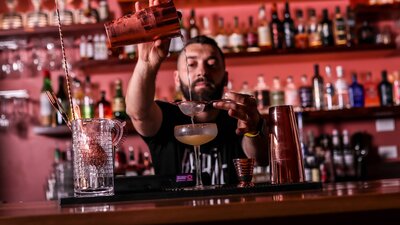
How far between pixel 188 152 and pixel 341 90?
1.52 metres

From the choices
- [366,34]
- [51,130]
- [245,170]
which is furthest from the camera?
[366,34]

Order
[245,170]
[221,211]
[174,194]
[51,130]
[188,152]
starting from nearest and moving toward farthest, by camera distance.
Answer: [221,211] < [174,194] < [245,170] < [188,152] < [51,130]

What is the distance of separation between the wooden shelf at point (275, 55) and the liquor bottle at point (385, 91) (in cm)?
16

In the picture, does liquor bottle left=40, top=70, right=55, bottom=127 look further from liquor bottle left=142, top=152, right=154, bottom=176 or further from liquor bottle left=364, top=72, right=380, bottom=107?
liquor bottle left=364, top=72, right=380, bottom=107

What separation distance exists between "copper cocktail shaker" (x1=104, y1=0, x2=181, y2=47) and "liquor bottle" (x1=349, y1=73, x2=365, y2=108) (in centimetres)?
235

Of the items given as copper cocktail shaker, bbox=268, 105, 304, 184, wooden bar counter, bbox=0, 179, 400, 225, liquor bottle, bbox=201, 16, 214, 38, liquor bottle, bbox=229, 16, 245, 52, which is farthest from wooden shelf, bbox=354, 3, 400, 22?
wooden bar counter, bbox=0, 179, 400, 225

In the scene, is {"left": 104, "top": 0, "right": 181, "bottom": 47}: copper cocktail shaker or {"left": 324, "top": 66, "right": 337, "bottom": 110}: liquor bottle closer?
{"left": 104, "top": 0, "right": 181, "bottom": 47}: copper cocktail shaker

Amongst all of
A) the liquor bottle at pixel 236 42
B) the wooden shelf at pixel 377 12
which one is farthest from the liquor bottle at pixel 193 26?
the wooden shelf at pixel 377 12

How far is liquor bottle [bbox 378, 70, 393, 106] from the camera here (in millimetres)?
3482

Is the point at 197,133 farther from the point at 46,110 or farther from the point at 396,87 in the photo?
the point at 396,87

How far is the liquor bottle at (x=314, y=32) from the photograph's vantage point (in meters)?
3.48

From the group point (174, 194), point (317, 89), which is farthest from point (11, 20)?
point (174, 194)

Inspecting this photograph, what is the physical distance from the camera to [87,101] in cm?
349

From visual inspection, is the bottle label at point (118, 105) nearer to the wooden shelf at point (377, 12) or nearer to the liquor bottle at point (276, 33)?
the liquor bottle at point (276, 33)
